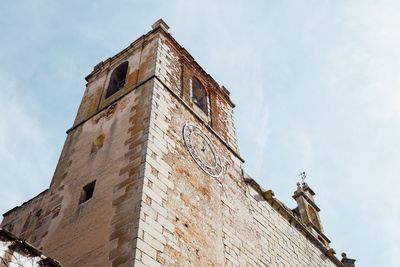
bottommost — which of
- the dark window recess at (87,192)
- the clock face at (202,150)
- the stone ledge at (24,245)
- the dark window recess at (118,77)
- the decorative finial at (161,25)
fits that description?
the stone ledge at (24,245)

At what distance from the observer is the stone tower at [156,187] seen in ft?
22.4

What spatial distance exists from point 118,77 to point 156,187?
474cm

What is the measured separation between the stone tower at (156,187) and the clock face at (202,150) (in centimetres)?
3

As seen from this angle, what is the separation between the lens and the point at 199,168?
878 centimetres

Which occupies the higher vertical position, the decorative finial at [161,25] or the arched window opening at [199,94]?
the decorative finial at [161,25]

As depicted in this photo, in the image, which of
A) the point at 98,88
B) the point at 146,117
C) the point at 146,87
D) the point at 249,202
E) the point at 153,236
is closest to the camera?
the point at 153,236

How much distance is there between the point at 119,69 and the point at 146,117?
10.8 feet

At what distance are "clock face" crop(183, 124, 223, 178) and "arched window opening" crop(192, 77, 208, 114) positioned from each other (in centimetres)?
164

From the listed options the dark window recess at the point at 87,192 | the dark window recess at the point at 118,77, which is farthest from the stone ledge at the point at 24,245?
the dark window recess at the point at 118,77

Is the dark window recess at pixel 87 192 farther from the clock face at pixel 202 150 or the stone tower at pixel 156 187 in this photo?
the clock face at pixel 202 150

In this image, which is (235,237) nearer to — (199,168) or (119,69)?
(199,168)

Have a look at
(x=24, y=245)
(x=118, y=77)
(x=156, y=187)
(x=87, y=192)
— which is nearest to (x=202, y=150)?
(x=156, y=187)

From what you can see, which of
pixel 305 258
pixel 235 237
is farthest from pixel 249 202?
pixel 305 258

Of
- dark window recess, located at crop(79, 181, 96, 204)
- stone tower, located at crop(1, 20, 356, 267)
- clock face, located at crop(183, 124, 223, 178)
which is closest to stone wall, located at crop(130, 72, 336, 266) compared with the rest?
stone tower, located at crop(1, 20, 356, 267)
